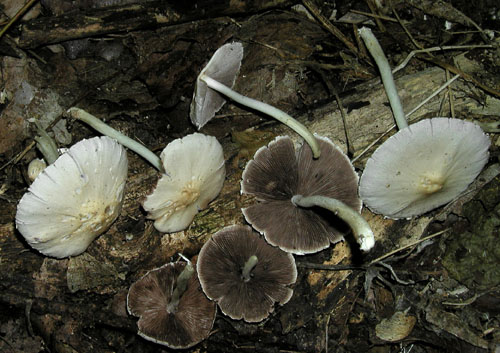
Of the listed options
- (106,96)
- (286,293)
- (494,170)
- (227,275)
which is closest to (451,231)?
(494,170)

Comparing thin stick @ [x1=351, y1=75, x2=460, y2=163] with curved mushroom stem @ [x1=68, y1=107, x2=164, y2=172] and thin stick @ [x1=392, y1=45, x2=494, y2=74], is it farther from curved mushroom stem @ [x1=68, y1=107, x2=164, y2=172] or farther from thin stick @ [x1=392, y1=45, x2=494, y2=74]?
curved mushroom stem @ [x1=68, y1=107, x2=164, y2=172]

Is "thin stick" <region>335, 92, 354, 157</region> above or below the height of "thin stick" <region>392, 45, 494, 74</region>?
below

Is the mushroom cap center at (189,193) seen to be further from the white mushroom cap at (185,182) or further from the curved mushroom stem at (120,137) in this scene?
the curved mushroom stem at (120,137)

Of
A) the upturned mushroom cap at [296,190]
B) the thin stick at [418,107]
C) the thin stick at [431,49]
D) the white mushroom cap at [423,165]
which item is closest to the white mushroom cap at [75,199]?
the upturned mushroom cap at [296,190]

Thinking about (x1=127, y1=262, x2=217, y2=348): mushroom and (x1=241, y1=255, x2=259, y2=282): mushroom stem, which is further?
(x1=127, y1=262, x2=217, y2=348): mushroom

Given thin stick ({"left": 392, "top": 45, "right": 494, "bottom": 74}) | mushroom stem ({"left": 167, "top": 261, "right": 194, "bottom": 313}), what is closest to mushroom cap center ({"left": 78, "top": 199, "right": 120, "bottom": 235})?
mushroom stem ({"left": 167, "top": 261, "right": 194, "bottom": 313})

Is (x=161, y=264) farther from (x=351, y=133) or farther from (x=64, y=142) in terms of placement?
(x=351, y=133)

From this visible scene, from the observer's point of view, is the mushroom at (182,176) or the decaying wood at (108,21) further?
the decaying wood at (108,21)
